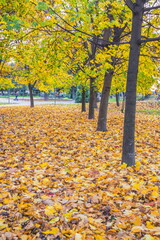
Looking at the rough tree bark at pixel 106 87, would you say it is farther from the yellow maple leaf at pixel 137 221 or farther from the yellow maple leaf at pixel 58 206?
the yellow maple leaf at pixel 137 221

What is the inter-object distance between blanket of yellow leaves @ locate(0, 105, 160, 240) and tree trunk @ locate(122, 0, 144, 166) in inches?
19.3

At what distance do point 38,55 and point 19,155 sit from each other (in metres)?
3.92

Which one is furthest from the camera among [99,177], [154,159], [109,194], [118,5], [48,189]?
[118,5]

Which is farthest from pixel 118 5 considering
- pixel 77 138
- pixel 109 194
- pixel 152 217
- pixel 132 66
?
pixel 152 217

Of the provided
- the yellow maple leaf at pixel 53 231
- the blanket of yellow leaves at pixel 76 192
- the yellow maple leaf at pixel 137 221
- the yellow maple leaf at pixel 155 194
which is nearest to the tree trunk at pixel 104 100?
the blanket of yellow leaves at pixel 76 192

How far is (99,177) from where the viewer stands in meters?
4.41

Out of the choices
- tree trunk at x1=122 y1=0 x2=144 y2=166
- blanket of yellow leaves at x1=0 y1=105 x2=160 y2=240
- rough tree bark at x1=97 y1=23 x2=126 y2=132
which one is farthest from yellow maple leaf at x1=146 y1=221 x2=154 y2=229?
rough tree bark at x1=97 y1=23 x2=126 y2=132

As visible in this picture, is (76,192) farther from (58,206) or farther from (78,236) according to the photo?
(78,236)

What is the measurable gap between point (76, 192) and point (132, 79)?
2637 millimetres

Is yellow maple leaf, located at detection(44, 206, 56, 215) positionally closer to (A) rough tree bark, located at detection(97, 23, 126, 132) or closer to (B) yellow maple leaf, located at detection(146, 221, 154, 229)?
(B) yellow maple leaf, located at detection(146, 221, 154, 229)

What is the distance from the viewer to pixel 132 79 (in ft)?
15.2

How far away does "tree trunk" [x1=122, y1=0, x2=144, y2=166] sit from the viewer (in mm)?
4574

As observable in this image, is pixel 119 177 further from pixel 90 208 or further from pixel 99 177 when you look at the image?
pixel 90 208

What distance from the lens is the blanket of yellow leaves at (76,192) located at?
2680 millimetres
